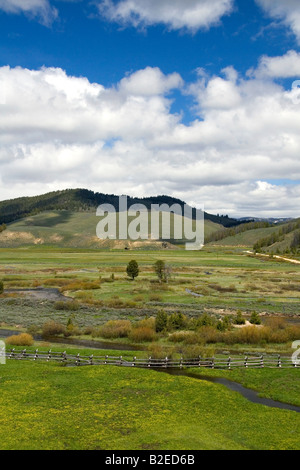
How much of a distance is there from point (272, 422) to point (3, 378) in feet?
67.6

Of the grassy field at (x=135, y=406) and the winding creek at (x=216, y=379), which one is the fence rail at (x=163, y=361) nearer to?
the winding creek at (x=216, y=379)

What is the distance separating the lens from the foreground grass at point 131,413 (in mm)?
19422

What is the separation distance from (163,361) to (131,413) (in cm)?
1106

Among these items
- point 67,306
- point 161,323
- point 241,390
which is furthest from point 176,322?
point 67,306

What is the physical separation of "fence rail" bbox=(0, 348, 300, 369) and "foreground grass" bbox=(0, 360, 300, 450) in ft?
5.65

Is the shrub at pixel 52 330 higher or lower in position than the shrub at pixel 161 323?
lower

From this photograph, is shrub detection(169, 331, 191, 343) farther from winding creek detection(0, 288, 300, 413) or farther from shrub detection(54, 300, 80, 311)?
shrub detection(54, 300, 80, 311)

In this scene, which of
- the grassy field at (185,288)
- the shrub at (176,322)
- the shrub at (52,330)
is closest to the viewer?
the shrub at (52,330)

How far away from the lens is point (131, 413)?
23.2 m

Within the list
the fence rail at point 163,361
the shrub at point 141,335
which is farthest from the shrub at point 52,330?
the fence rail at point 163,361

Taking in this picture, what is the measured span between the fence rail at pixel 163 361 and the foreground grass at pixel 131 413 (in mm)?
1722

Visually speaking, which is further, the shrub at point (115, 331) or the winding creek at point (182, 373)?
the shrub at point (115, 331)

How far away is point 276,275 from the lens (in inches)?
4149

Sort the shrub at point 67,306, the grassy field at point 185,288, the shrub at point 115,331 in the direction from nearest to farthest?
the shrub at point 115,331
the shrub at point 67,306
the grassy field at point 185,288
